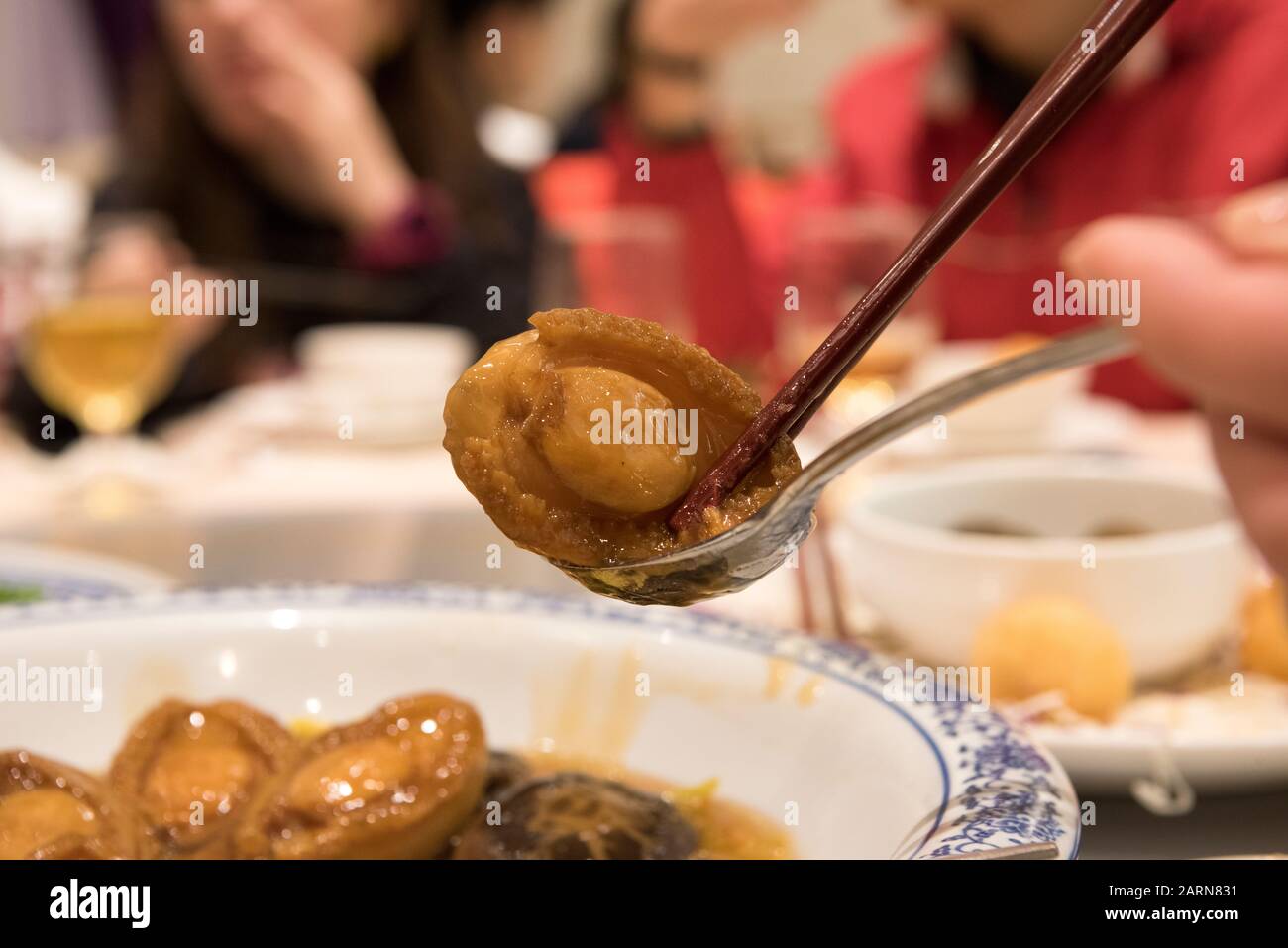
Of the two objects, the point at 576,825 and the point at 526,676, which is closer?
the point at 576,825

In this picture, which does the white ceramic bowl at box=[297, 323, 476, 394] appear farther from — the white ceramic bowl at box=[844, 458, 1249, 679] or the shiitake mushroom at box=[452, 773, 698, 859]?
the shiitake mushroom at box=[452, 773, 698, 859]

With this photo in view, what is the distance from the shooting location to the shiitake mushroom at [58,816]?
68 cm

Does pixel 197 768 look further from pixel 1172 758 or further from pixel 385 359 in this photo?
pixel 385 359

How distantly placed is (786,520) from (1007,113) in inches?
137

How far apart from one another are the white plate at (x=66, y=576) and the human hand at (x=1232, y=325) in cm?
87

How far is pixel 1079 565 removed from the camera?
1035 mm

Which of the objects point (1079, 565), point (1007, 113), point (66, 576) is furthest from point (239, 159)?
point (1079, 565)

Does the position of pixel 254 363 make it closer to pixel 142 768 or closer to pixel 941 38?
pixel 941 38

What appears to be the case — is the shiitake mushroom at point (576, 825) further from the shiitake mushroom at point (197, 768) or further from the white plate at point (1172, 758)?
the white plate at point (1172, 758)

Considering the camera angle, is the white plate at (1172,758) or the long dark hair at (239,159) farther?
the long dark hair at (239,159)

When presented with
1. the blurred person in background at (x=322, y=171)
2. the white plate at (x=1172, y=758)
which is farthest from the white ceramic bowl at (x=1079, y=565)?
the blurred person in background at (x=322, y=171)

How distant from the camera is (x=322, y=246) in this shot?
4.01 meters

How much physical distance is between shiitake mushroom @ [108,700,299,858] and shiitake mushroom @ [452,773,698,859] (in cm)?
14

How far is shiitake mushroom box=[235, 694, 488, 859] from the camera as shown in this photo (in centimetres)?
74
